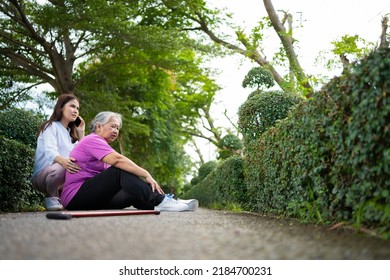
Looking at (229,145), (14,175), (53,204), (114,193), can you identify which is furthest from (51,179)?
(229,145)

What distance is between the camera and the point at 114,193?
186 inches

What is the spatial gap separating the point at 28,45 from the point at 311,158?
10590 millimetres

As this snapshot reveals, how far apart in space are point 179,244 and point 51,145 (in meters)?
3.31

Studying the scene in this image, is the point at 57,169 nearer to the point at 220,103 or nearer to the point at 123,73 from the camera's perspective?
the point at 123,73

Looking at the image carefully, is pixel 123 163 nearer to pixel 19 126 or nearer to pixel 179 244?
pixel 179 244

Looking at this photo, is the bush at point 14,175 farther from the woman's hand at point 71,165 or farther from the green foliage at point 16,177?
the woman's hand at point 71,165

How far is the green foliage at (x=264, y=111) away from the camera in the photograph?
21.4 ft

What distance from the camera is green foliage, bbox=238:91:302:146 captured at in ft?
21.4

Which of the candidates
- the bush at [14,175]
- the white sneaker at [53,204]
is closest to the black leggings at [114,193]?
the white sneaker at [53,204]

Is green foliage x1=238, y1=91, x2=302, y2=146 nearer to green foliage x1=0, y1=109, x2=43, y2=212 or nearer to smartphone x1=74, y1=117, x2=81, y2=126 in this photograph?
smartphone x1=74, y1=117, x2=81, y2=126

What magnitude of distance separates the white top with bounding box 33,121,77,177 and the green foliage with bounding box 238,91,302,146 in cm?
269

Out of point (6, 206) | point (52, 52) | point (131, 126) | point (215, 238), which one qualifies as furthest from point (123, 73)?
point (215, 238)

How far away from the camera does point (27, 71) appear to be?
13156 mm


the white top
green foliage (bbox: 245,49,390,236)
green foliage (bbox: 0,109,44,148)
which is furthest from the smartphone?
green foliage (bbox: 245,49,390,236)
